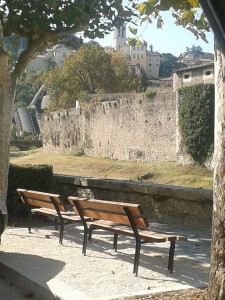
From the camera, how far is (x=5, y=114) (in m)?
9.04

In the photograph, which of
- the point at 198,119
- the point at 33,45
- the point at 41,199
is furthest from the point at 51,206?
the point at 198,119

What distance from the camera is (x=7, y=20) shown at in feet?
37.0

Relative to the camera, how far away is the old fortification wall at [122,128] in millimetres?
35500

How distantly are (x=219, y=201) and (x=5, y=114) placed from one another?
5545mm

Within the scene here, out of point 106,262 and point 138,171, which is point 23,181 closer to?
point 106,262

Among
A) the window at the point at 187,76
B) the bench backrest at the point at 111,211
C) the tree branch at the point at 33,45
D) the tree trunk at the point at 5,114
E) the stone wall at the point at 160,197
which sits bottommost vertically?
the stone wall at the point at 160,197

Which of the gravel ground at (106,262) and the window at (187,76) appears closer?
the gravel ground at (106,262)

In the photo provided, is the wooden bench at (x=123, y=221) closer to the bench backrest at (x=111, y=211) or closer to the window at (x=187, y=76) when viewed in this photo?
the bench backrest at (x=111, y=211)

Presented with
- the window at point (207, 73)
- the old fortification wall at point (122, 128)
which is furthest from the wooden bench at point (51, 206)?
the window at point (207, 73)

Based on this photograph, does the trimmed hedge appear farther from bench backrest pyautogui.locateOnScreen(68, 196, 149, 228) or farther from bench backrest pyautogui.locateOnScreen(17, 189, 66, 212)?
bench backrest pyautogui.locateOnScreen(68, 196, 149, 228)

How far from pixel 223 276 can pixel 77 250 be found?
131 inches

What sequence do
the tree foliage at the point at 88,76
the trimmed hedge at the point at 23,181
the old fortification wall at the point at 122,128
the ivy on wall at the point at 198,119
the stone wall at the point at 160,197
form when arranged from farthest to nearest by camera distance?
the tree foliage at the point at 88,76
the old fortification wall at the point at 122,128
the ivy on wall at the point at 198,119
the trimmed hedge at the point at 23,181
the stone wall at the point at 160,197

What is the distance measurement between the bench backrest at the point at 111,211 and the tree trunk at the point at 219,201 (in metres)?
1.66

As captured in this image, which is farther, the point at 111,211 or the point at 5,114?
the point at 5,114
